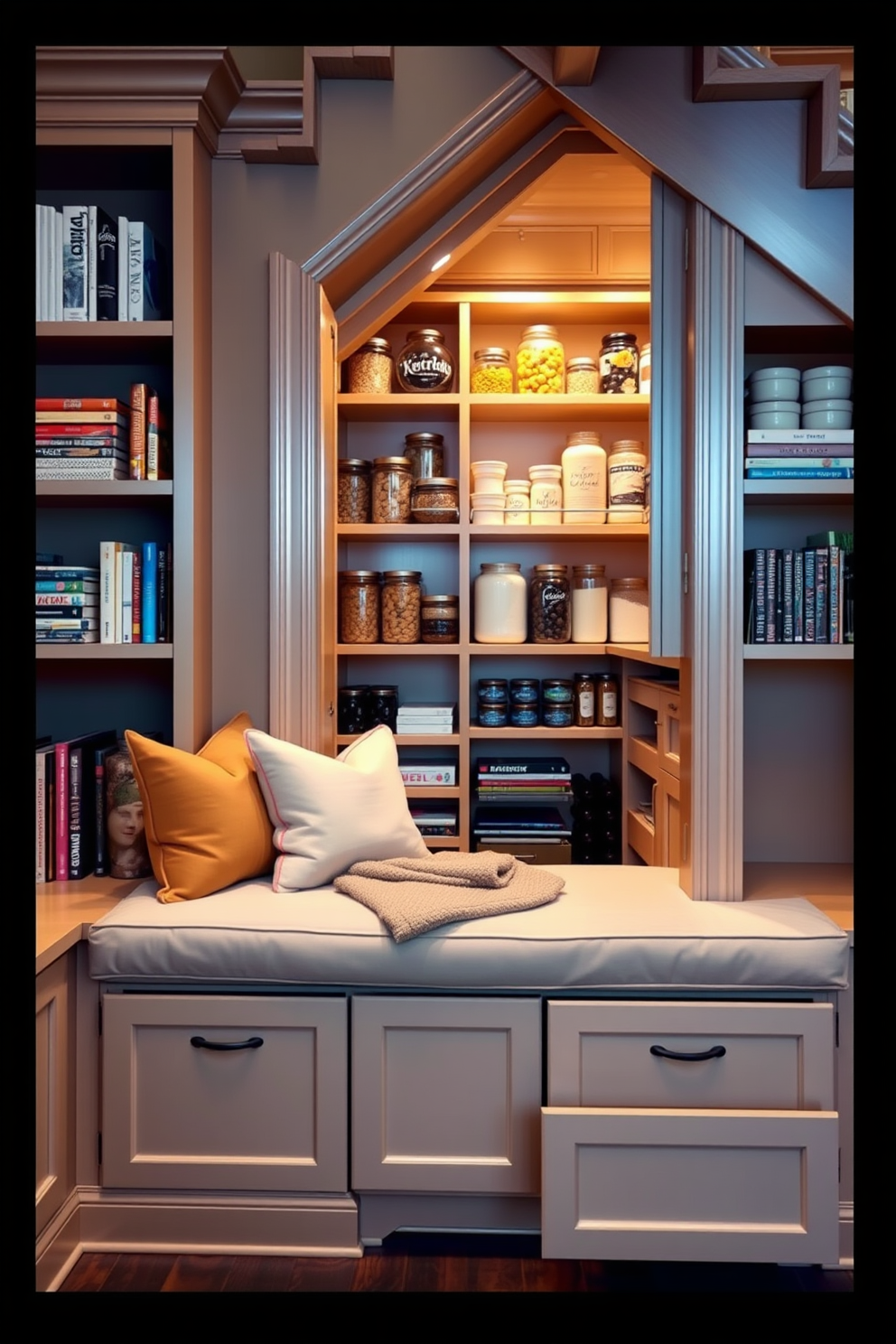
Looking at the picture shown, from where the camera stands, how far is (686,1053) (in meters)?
1.77

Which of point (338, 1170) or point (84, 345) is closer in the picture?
point (338, 1170)

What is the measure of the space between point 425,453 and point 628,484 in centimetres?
66

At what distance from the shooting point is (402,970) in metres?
→ 1.79

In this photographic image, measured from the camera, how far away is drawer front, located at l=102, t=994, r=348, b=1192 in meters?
1.79

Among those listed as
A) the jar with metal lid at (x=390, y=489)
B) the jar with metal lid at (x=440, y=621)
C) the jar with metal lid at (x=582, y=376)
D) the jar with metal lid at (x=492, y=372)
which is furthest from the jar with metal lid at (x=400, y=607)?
the jar with metal lid at (x=582, y=376)

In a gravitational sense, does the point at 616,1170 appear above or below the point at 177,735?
below

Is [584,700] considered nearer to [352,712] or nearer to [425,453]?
[352,712]

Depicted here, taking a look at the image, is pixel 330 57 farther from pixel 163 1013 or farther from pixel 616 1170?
pixel 616 1170

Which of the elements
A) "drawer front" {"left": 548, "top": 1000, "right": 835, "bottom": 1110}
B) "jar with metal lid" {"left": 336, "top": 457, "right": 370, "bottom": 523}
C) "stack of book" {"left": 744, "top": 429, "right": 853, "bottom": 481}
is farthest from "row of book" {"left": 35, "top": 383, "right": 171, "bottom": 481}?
"drawer front" {"left": 548, "top": 1000, "right": 835, "bottom": 1110}

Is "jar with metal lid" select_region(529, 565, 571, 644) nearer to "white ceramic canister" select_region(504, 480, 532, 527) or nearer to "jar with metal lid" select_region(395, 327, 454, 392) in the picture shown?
"white ceramic canister" select_region(504, 480, 532, 527)

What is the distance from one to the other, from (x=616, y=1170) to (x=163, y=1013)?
84cm

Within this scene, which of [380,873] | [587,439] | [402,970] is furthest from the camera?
[587,439]

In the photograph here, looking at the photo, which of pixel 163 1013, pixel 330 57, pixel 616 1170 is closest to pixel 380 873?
pixel 163 1013

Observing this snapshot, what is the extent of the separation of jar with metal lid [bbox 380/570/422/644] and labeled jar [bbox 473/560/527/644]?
216mm
